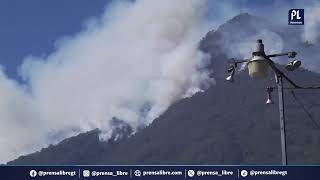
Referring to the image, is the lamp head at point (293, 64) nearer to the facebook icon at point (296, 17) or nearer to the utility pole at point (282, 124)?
the utility pole at point (282, 124)

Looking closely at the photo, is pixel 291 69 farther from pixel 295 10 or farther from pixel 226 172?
pixel 295 10

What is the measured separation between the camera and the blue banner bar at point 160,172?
650 inches

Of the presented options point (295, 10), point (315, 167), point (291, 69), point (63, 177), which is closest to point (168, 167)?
point (63, 177)

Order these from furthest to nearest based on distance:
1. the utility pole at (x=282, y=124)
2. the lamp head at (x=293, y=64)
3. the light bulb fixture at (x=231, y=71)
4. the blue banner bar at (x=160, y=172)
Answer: the utility pole at (x=282, y=124), the light bulb fixture at (x=231, y=71), the lamp head at (x=293, y=64), the blue banner bar at (x=160, y=172)

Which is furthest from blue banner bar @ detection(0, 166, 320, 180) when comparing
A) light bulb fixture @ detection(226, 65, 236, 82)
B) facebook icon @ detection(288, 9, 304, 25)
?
facebook icon @ detection(288, 9, 304, 25)

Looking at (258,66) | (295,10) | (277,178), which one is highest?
(295,10)

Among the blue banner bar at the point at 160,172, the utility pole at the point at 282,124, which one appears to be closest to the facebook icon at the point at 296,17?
the utility pole at the point at 282,124

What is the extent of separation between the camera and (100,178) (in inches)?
655

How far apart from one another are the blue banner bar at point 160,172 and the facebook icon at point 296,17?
8885mm

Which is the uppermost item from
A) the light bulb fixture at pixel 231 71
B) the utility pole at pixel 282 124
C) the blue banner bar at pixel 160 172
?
the light bulb fixture at pixel 231 71

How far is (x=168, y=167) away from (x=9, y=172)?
3.94 metres

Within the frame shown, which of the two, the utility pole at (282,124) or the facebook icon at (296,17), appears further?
the facebook icon at (296,17)

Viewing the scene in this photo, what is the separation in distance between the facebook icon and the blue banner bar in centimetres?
889

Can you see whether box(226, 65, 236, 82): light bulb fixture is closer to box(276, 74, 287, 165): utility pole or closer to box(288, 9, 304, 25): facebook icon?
box(276, 74, 287, 165): utility pole
